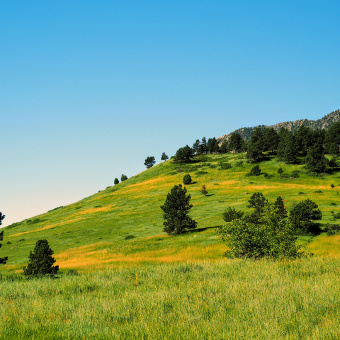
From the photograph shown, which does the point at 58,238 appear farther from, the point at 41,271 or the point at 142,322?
the point at 142,322

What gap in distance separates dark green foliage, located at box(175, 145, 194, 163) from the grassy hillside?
9.42 m

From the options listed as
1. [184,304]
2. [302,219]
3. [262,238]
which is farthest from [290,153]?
[184,304]

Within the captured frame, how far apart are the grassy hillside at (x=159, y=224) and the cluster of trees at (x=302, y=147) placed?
15.0 ft

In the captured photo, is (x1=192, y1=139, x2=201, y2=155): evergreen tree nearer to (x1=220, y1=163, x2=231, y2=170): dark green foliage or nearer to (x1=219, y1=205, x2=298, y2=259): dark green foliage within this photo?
(x1=220, y1=163, x2=231, y2=170): dark green foliage

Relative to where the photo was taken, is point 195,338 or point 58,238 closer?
point 195,338

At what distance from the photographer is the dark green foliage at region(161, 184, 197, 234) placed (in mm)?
47312

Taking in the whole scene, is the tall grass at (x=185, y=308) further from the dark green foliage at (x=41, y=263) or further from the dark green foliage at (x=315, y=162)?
Result: the dark green foliage at (x=315, y=162)

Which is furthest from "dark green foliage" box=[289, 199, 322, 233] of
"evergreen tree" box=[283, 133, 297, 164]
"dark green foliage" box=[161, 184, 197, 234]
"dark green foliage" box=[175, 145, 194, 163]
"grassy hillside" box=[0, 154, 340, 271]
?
Answer: "dark green foliage" box=[175, 145, 194, 163]

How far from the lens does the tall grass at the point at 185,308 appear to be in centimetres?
562

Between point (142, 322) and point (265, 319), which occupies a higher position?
point (142, 322)

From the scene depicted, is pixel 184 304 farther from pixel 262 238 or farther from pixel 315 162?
pixel 315 162

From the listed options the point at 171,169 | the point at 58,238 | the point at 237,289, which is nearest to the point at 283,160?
the point at 171,169

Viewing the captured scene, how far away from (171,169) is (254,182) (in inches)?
2030

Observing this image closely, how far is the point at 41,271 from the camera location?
80.8 feet
